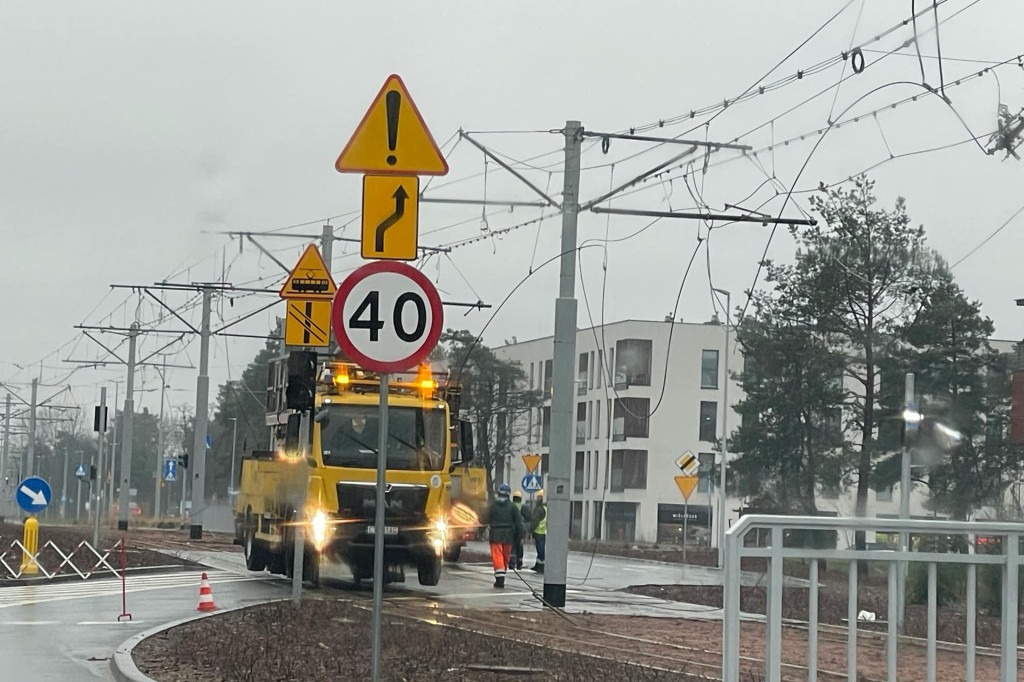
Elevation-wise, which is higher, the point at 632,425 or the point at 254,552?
the point at 632,425

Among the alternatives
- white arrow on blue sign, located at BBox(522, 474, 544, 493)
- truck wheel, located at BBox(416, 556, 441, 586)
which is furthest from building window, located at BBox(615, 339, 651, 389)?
truck wheel, located at BBox(416, 556, 441, 586)

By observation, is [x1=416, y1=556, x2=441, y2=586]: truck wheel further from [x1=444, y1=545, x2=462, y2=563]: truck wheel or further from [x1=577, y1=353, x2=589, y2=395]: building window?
[x1=577, y1=353, x2=589, y2=395]: building window

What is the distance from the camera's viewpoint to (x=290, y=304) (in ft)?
62.4

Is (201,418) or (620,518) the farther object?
(620,518)

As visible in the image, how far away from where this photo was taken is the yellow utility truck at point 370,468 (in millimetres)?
24391

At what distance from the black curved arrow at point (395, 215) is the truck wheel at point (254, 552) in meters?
18.5

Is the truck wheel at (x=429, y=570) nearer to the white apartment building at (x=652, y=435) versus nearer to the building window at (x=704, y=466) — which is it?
the building window at (x=704, y=466)

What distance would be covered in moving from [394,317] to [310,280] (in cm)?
828

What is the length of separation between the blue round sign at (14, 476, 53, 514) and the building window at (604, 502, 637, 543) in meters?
66.1

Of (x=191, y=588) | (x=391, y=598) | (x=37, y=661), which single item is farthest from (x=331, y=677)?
(x=191, y=588)

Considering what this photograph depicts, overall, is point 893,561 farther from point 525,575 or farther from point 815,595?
point 525,575

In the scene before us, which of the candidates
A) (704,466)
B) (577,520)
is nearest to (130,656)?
(704,466)

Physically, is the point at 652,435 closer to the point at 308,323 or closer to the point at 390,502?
the point at 390,502

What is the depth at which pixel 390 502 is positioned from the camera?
24.5 metres
